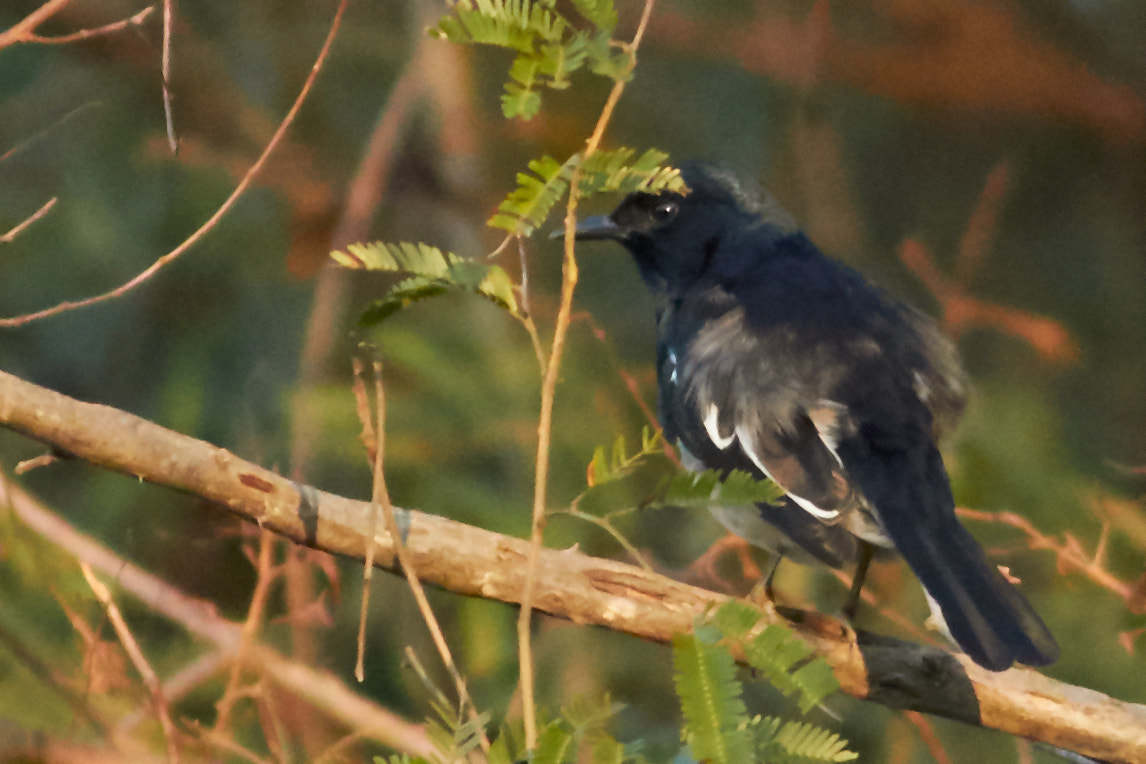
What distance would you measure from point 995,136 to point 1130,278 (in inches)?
26.2

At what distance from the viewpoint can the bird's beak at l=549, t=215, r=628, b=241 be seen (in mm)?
2730

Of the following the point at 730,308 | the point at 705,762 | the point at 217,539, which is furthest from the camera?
the point at 217,539

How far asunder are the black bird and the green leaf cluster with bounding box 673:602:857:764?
19.2 inches

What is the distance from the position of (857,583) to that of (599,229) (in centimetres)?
105

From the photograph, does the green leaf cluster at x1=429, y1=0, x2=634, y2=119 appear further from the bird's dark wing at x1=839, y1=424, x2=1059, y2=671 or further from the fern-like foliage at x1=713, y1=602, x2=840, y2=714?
the bird's dark wing at x1=839, y1=424, x2=1059, y2=671

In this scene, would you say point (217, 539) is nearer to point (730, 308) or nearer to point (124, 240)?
point (124, 240)

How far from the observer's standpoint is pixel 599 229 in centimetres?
275

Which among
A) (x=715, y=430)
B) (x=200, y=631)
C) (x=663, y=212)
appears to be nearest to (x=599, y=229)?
(x=663, y=212)

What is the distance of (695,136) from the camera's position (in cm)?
388

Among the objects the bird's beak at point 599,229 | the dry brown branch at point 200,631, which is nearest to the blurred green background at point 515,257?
the dry brown branch at point 200,631

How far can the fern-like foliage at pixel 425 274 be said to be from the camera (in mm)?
1378

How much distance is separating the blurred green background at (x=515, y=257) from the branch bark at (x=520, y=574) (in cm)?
85

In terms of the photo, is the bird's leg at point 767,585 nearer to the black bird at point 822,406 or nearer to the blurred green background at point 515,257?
the black bird at point 822,406

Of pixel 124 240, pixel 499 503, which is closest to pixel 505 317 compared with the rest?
pixel 499 503
